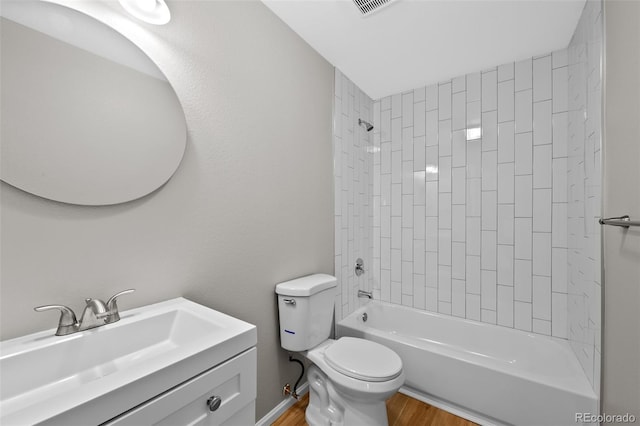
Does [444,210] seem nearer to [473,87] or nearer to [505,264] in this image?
[505,264]

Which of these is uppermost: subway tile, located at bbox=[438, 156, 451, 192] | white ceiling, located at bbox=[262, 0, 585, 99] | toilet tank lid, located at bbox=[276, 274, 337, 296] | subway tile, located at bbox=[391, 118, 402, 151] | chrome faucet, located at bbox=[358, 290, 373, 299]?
white ceiling, located at bbox=[262, 0, 585, 99]

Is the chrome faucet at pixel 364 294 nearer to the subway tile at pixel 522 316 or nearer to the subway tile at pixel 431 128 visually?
the subway tile at pixel 522 316

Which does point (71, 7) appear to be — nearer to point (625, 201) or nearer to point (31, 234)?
point (31, 234)

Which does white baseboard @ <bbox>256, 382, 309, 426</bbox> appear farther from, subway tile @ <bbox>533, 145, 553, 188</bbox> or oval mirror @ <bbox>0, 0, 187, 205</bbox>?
subway tile @ <bbox>533, 145, 553, 188</bbox>

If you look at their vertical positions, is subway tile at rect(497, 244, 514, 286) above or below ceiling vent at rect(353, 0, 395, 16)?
below

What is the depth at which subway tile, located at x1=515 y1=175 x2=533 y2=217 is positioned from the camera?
1996 millimetres

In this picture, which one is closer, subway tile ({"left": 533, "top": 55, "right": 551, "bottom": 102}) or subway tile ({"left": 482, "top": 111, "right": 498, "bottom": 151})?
subway tile ({"left": 533, "top": 55, "right": 551, "bottom": 102})

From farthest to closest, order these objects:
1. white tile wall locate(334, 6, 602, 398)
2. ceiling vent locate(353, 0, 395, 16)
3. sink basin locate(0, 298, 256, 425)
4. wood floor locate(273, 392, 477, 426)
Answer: white tile wall locate(334, 6, 602, 398) → wood floor locate(273, 392, 477, 426) → ceiling vent locate(353, 0, 395, 16) → sink basin locate(0, 298, 256, 425)

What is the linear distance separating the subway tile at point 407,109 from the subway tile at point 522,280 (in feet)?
4.72

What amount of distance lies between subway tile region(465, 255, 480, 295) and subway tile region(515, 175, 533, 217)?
1.52 ft

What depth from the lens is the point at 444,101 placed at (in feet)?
7.57

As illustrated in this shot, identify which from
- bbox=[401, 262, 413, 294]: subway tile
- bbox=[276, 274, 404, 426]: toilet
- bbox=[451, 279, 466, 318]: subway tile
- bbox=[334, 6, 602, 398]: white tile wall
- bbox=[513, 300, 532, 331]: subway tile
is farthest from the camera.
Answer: bbox=[401, 262, 413, 294]: subway tile

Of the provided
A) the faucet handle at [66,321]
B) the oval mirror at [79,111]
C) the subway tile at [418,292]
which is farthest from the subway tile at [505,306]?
the faucet handle at [66,321]

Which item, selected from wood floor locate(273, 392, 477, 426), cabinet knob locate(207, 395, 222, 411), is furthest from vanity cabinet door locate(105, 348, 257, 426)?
wood floor locate(273, 392, 477, 426)
